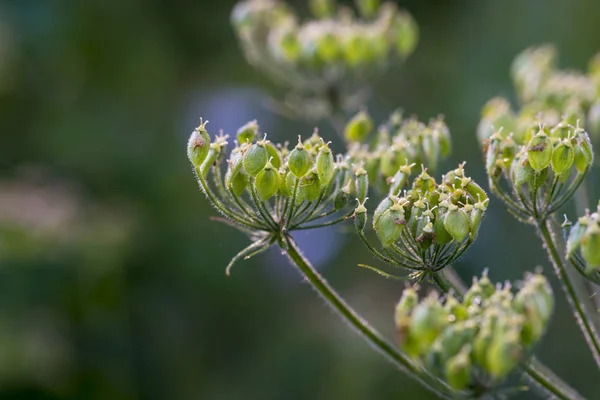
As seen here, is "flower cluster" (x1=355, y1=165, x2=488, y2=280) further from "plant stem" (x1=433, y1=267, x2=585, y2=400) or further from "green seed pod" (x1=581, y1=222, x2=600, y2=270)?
"green seed pod" (x1=581, y1=222, x2=600, y2=270)

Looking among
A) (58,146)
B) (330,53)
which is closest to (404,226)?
(330,53)

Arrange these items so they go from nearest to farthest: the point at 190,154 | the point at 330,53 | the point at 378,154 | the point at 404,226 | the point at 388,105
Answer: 1. the point at 404,226
2. the point at 190,154
3. the point at 378,154
4. the point at 330,53
5. the point at 388,105

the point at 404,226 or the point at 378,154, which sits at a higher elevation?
the point at 378,154

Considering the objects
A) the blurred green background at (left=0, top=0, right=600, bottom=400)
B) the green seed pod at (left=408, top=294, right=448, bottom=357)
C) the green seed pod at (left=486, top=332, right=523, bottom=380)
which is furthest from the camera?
the blurred green background at (left=0, top=0, right=600, bottom=400)

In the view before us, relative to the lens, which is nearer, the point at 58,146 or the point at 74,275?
the point at 74,275

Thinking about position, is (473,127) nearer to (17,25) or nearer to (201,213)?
(201,213)

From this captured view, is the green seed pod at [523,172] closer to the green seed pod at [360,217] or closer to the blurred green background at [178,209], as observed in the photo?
the green seed pod at [360,217]

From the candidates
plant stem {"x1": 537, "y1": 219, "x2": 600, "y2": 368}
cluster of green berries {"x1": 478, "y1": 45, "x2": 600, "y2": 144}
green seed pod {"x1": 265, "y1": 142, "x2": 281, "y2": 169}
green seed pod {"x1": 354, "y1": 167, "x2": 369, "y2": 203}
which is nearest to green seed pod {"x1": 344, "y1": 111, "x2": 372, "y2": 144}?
cluster of green berries {"x1": 478, "y1": 45, "x2": 600, "y2": 144}
